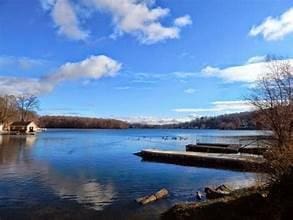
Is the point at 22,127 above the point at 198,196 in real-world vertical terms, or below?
above

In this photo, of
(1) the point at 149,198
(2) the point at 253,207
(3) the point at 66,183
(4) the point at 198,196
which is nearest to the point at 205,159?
(3) the point at 66,183

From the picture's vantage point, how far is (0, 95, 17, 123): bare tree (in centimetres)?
11161

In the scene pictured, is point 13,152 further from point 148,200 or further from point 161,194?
point 148,200

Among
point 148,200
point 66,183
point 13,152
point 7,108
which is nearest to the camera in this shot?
point 148,200

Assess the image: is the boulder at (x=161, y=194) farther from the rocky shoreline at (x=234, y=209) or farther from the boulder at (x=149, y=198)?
the rocky shoreline at (x=234, y=209)

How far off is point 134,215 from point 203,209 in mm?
5868

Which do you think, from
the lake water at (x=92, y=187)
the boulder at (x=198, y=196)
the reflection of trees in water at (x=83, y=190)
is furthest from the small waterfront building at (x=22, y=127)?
the boulder at (x=198, y=196)

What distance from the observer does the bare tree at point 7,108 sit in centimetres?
11161

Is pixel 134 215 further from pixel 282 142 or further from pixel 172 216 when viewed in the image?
pixel 282 142

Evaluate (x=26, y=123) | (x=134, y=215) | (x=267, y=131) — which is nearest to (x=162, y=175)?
(x=267, y=131)

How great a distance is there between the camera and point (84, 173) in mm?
29500

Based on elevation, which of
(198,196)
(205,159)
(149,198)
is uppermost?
(205,159)

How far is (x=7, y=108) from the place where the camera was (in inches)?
4562

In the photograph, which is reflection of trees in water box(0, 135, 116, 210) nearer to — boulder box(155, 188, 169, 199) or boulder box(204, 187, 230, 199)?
boulder box(155, 188, 169, 199)
